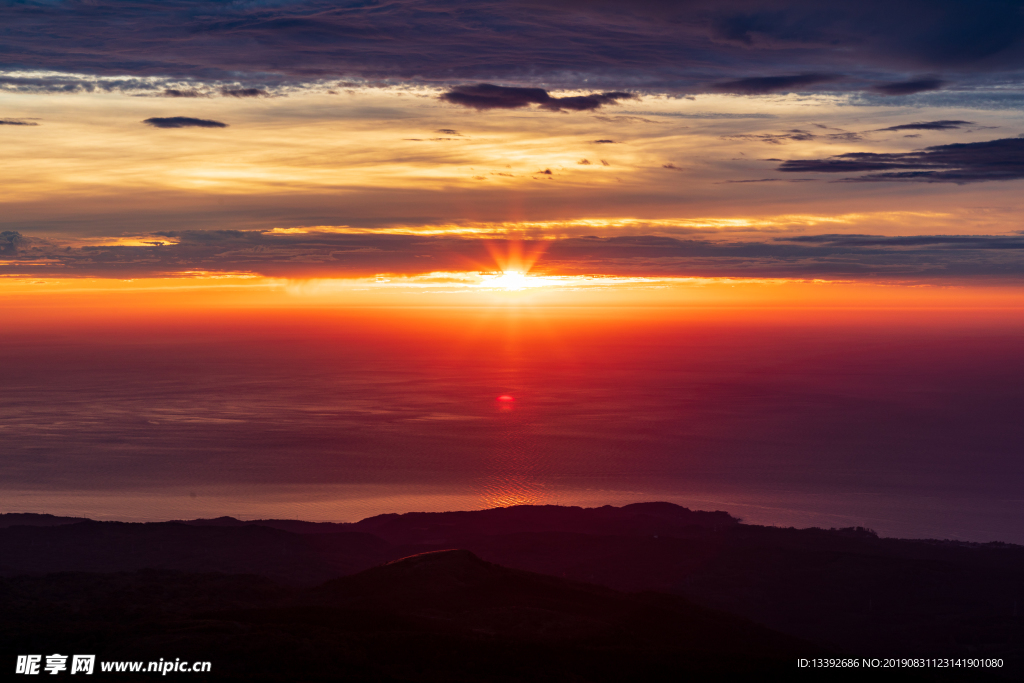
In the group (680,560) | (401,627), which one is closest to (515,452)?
(680,560)

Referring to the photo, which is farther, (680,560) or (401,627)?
(680,560)

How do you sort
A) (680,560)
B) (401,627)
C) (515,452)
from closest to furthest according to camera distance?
(401,627)
(680,560)
(515,452)

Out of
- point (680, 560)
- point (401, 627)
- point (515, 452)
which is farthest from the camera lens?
point (515, 452)

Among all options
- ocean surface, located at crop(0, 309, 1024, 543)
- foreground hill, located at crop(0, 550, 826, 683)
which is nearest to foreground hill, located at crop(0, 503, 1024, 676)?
→ foreground hill, located at crop(0, 550, 826, 683)

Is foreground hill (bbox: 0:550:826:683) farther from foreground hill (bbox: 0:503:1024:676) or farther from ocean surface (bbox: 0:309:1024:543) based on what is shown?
ocean surface (bbox: 0:309:1024:543)

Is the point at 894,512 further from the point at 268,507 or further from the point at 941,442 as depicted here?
the point at 268,507

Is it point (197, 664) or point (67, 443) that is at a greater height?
point (67, 443)

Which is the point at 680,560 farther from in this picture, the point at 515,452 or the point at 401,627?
the point at 515,452

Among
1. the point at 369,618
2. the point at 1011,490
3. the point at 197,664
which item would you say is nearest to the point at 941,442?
the point at 1011,490

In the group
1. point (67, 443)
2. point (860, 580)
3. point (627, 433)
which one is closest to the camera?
point (860, 580)

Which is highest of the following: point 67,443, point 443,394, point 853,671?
point 443,394

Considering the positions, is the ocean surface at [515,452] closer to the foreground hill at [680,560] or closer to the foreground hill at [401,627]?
the foreground hill at [680,560]
